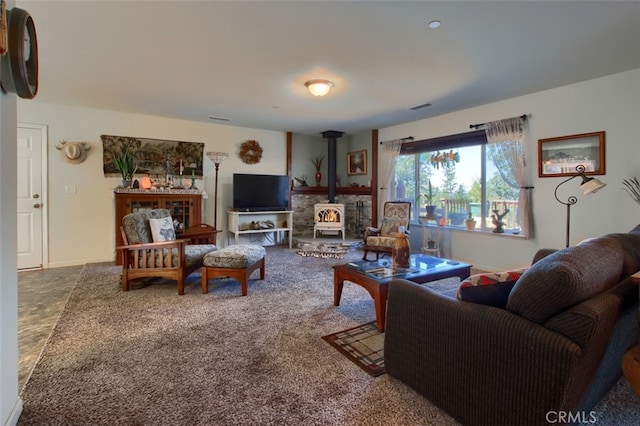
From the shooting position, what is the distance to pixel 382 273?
2711 millimetres

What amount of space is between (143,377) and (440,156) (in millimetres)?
4991

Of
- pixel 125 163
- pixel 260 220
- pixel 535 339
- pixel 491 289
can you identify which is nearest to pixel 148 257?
pixel 125 163

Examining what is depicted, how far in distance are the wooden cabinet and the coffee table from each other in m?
2.87

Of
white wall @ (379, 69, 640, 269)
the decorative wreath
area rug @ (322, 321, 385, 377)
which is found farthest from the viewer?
the decorative wreath

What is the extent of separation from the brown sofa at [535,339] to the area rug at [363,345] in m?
0.34

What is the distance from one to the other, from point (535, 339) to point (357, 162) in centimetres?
600

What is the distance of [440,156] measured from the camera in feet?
17.3

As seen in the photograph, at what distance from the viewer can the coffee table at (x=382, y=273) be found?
2.48 meters

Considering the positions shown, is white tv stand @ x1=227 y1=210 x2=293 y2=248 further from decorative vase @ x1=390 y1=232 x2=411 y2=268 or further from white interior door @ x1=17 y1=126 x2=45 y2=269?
decorative vase @ x1=390 y1=232 x2=411 y2=268

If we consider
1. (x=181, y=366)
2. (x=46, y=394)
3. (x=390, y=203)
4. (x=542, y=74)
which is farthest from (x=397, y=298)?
(x=390, y=203)

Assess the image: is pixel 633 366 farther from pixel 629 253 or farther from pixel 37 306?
pixel 37 306

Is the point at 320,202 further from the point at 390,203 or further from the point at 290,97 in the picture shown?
the point at 290,97

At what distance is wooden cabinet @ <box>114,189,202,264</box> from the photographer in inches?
187

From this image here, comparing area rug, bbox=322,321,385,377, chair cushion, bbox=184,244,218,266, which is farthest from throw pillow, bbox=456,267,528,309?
chair cushion, bbox=184,244,218,266
